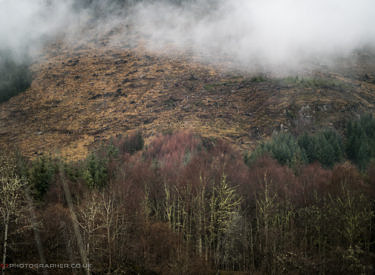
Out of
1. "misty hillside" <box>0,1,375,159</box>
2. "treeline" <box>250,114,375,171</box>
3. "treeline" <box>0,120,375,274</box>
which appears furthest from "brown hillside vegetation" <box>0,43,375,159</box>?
"treeline" <box>0,120,375,274</box>

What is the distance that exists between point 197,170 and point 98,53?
19156cm

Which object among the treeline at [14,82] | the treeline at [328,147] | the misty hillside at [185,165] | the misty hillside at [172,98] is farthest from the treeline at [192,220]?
the treeline at [14,82]

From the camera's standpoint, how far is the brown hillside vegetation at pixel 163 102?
111 metres

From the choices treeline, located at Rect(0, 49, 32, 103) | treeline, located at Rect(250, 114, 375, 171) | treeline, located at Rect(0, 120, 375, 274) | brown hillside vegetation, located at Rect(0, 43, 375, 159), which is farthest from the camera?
treeline, located at Rect(0, 49, 32, 103)

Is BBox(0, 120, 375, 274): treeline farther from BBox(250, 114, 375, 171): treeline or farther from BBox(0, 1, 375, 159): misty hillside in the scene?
BBox(0, 1, 375, 159): misty hillside

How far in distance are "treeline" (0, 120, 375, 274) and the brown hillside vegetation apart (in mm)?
55652

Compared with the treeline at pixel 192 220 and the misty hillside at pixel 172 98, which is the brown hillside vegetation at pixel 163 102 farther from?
the treeline at pixel 192 220

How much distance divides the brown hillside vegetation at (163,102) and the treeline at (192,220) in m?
55.7

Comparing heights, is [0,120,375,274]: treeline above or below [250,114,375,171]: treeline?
above

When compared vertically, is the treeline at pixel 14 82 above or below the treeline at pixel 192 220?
above

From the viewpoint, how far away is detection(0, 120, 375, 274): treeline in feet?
64.8

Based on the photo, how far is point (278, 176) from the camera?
38.7 m

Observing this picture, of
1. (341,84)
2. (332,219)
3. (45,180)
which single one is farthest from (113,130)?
(341,84)

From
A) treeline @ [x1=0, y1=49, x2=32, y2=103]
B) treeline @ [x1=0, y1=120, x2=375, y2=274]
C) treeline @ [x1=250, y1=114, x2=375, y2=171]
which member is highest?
treeline @ [x1=0, y1=49, x2=32, y2=103]
